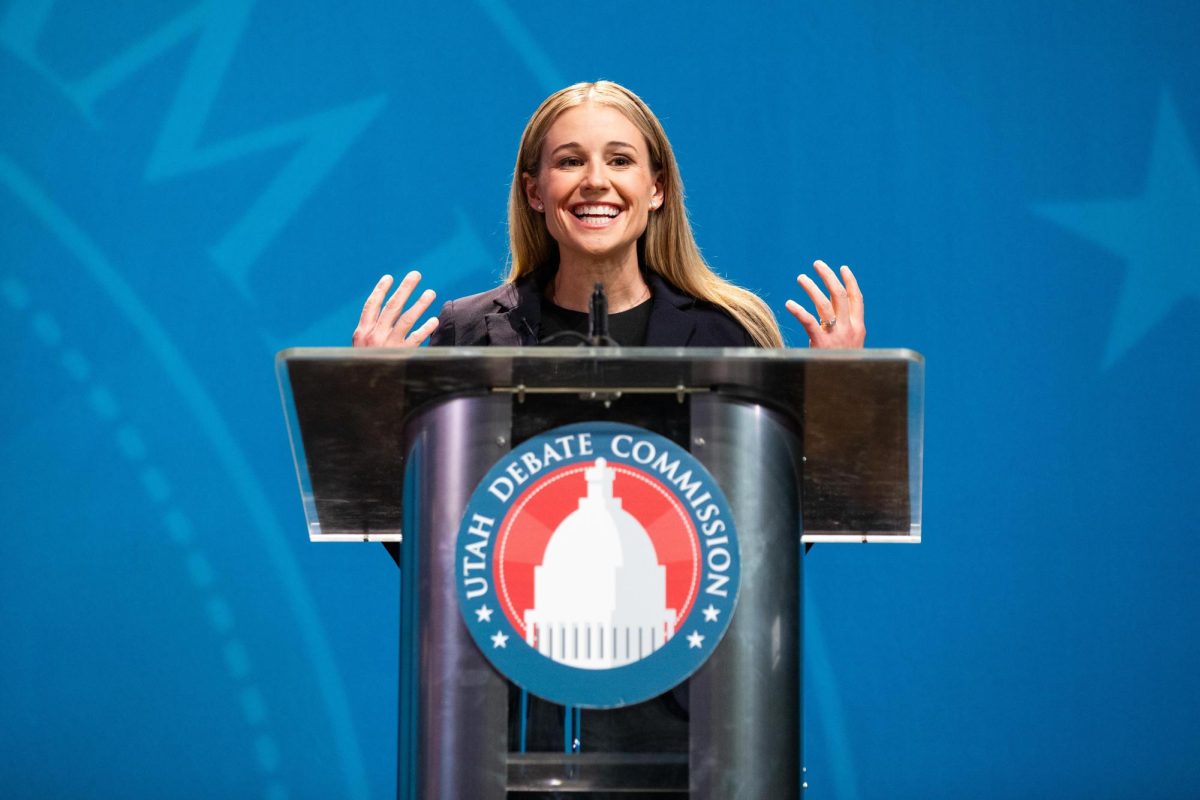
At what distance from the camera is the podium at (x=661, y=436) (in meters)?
1.40

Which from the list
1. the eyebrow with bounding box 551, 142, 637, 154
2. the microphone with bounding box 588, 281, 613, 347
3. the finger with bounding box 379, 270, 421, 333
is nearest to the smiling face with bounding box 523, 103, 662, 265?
the eyebrow with bounding box 551, 142, 637, 154

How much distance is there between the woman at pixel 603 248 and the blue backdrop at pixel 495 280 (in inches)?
34.5

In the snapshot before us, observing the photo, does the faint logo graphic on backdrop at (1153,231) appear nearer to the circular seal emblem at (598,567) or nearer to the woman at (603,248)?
the woman at (603,248)

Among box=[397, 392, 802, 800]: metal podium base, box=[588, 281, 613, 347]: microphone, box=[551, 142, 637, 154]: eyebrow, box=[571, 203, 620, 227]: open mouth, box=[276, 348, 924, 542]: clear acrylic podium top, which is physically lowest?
box=[397, 392, 802, 800]: metal podium base

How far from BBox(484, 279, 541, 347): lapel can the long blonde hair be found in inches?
1.8

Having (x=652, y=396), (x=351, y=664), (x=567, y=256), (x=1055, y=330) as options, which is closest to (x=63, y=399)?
(x=351, y=664)

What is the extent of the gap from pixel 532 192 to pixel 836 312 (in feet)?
2.27

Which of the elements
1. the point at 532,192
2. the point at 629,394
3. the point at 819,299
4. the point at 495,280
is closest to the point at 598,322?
the point at 629,394

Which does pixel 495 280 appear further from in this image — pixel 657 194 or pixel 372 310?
pixel 372 310

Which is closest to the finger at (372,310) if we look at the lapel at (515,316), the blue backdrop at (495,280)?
the lapel at (515,316)

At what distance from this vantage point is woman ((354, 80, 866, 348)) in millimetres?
2375

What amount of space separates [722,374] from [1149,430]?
222cm

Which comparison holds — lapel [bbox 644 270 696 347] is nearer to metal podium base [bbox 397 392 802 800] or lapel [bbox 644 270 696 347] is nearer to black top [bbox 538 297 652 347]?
black top [bbox 538 297 652 347]

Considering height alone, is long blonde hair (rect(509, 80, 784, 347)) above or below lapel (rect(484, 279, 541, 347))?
above
